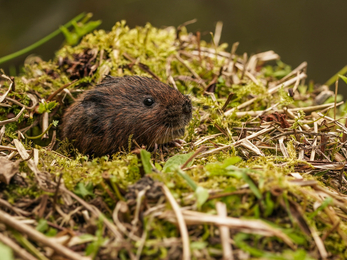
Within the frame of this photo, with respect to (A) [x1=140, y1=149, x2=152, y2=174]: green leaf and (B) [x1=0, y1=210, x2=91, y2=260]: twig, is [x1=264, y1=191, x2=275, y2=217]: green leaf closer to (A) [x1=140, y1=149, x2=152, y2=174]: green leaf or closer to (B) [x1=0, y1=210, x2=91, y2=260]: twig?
(A) [x1=140, y1=149, x2=152, y2=174]: green leaf

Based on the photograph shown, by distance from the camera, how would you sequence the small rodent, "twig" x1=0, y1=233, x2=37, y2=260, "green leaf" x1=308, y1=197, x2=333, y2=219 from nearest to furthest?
"twig" x1=0, y1=233, x2=37, y2=260
"green leaf" x1=308, y1=197, x2=333, y2=219
the small rodent

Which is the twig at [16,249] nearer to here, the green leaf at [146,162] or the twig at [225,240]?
the green leaf at [146,162]

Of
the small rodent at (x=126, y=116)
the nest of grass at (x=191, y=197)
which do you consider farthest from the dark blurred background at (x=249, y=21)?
the small rodent at (x=126, y=116)

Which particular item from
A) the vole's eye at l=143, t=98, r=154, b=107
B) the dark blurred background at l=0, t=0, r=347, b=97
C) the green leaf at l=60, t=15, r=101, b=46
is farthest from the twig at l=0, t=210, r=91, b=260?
the dark blurred background at l=0, t=0, r=347, b=97

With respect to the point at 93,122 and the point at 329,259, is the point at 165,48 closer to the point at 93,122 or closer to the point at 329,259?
the point at 93,122

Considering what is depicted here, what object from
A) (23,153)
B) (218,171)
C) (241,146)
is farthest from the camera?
(241,146)

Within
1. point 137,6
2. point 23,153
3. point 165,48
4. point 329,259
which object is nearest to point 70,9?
point 137,6
